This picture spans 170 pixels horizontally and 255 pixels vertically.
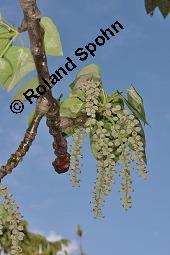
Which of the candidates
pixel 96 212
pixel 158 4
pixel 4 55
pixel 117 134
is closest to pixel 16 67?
pixel 4 55

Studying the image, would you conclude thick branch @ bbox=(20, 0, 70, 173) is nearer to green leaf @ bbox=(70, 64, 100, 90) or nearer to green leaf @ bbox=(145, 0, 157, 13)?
green leaf @ bbox=(70, 64, 100, 90)

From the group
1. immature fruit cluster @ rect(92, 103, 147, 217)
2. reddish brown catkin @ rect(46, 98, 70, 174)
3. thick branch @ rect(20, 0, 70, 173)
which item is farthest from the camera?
immature fruit cluster @ rect(92, 103, 147, 217)

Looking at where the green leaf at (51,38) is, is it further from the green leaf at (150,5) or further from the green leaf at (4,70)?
the green leaf at (150,5)

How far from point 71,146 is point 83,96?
0.49 metres

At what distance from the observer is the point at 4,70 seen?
3.34 m

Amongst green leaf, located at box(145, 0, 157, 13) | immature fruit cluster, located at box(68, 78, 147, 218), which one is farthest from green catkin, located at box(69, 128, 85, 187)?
green leaf, located at box(145, 0, 157, 13)

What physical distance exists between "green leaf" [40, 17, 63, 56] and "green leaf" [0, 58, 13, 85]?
0.29 metres

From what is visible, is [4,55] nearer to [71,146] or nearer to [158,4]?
[71,146]

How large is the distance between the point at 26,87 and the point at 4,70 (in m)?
0.19

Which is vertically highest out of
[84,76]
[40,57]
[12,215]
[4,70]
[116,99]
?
[4,70]

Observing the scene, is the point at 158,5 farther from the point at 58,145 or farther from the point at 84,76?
the point at 58,145

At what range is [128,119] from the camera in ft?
10.9

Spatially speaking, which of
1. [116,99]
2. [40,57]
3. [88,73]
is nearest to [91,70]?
[88,73]

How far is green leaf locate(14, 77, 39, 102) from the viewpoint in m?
3.35
